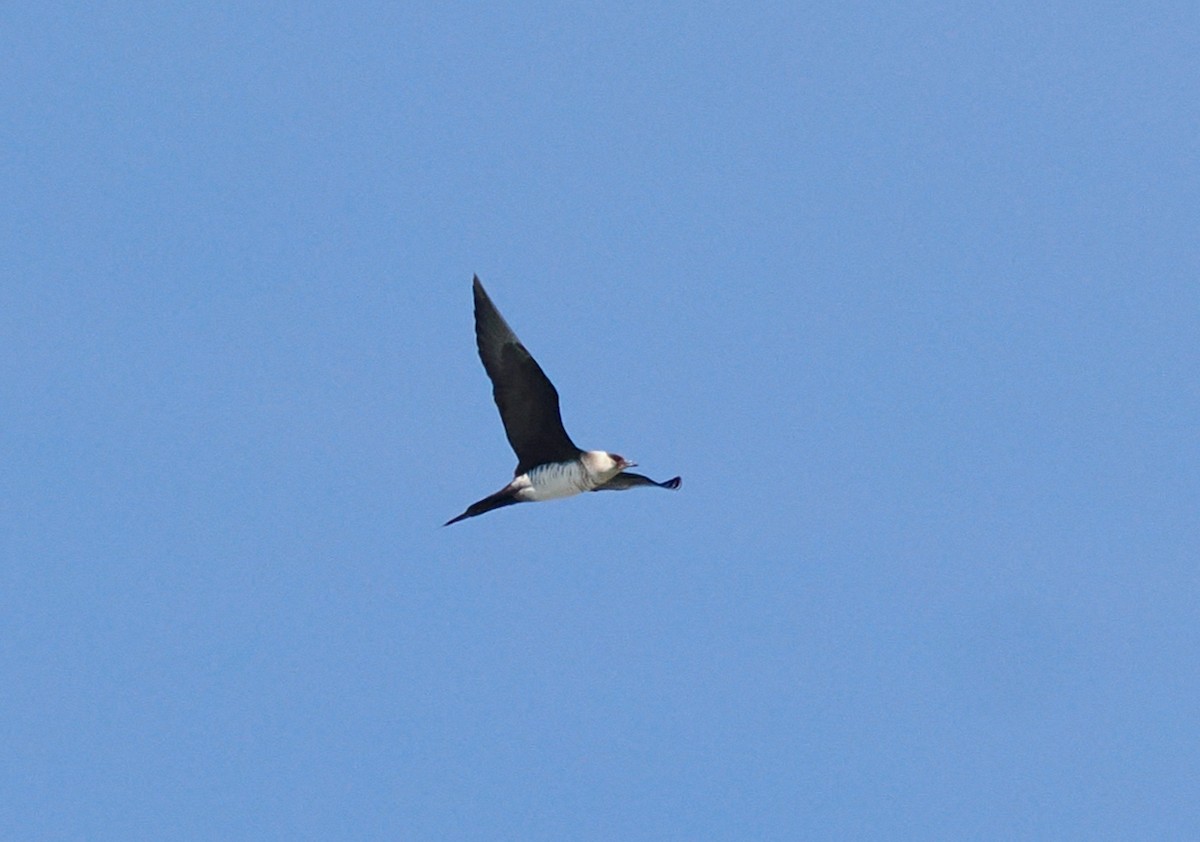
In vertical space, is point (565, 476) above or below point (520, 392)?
below

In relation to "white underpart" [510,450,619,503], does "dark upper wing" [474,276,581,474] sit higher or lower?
higher

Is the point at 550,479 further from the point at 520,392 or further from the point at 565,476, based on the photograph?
the point at 520,392

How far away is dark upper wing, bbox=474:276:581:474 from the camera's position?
183 ft

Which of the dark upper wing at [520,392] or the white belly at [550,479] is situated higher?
the dark upper wing at [520,392]

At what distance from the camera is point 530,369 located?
183ft

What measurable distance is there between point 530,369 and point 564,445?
3.51ft

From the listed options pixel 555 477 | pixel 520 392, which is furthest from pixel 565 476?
pixel 520 392

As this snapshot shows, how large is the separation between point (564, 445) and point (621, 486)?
40.3 inches

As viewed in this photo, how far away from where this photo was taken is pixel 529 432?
56.2m

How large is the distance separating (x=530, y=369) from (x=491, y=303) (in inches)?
37.6

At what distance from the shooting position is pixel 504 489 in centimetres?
5625

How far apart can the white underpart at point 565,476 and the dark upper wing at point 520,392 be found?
11 centimetres

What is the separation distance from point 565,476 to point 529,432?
2.26ft

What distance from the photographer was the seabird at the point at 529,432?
5588 cm
